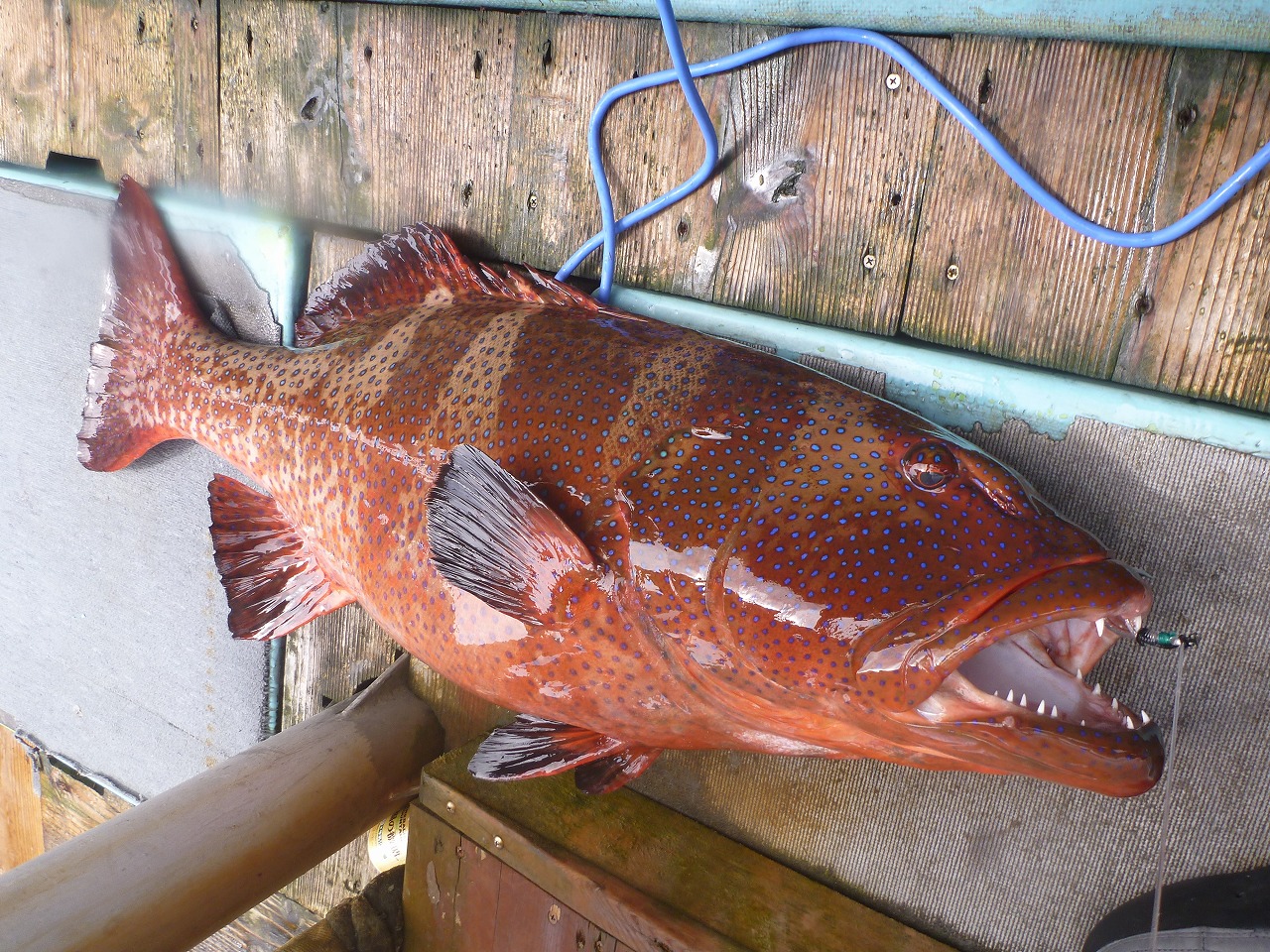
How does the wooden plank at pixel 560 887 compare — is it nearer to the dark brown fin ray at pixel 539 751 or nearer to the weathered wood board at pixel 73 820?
the dark brown fin ray at pixel 539 751

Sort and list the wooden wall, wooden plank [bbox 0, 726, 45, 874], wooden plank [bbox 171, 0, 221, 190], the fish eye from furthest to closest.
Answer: wooden plank [bbox 0, 726, 45, 874] < wooden plank [bbox 171, 0, 221, 190] < the wooden wall < the fish eye

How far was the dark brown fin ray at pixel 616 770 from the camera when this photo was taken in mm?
1821

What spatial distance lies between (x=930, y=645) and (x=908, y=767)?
2.32 ft

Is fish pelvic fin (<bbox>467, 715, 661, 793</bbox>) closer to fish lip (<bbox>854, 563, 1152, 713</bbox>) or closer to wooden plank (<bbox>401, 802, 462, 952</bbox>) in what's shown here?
wooden plank (<bbox>401, 802, 462, 952</bbox>)

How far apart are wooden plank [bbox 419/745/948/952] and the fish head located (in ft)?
2.03

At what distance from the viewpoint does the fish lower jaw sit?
4.03ft

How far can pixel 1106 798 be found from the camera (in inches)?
65.0

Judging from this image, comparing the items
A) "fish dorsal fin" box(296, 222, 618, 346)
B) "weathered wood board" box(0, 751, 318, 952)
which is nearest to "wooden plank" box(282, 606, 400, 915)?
"weathered wood board" box(0, 751, 318, 952)

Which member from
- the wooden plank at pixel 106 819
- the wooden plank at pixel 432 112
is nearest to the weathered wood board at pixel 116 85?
the wooden plank at pixel 432 112

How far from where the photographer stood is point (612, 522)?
5.03ft

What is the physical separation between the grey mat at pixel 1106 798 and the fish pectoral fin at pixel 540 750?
0.48m

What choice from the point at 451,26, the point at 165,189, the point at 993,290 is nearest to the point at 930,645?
the point at 993,290

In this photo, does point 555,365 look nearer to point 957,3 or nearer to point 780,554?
point 780,554

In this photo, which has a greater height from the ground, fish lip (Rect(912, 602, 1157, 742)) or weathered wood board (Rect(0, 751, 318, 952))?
fish lip (Rect(912, 602, 1157, 742))
